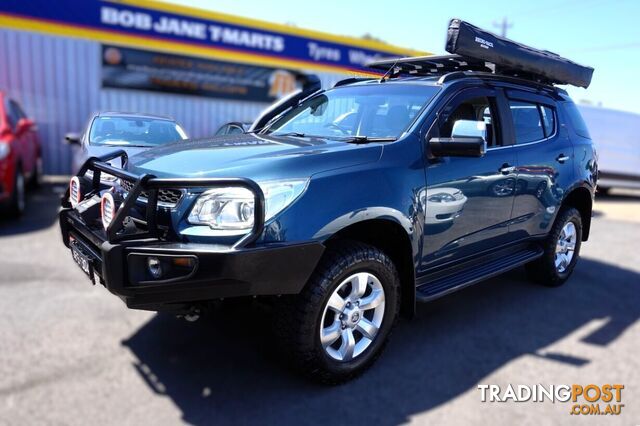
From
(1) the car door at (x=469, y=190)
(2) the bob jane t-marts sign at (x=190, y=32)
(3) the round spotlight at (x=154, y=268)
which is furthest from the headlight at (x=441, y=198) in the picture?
(2) the bob jane t-marts sign at (x=190, y=32)

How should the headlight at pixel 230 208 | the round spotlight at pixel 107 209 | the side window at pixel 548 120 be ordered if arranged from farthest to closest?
the side window at pixel 548 120 < the round spotlight at pixel 107 209 < the headlight at pixel 230 208

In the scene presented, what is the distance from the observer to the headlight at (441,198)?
3037 millimetres

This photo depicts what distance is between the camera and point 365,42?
14.6 meters

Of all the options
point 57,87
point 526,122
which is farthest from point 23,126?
point 526,122

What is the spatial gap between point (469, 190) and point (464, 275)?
2.11 feet

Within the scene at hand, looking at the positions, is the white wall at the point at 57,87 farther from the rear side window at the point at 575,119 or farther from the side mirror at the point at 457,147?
the side mirror at the point at 457,147

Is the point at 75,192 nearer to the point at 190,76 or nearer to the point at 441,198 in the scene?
the point at 441,198

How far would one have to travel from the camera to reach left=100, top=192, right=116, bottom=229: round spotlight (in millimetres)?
2461

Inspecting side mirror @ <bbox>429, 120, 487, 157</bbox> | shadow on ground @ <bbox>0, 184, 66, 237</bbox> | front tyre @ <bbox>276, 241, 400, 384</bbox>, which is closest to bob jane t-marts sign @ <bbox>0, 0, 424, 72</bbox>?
shadow on ground @ <bbox>0, 184, 66, 237</bbox>

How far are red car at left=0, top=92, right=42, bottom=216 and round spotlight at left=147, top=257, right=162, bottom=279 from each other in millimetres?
4833

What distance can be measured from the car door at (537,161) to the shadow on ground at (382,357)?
2.49ft

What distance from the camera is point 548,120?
434 cm

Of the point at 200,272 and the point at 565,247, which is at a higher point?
the point at 200,272

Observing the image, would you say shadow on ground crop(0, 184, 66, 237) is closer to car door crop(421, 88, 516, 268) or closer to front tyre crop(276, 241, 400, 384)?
front tyre crop(276, 241, 400, 384)
